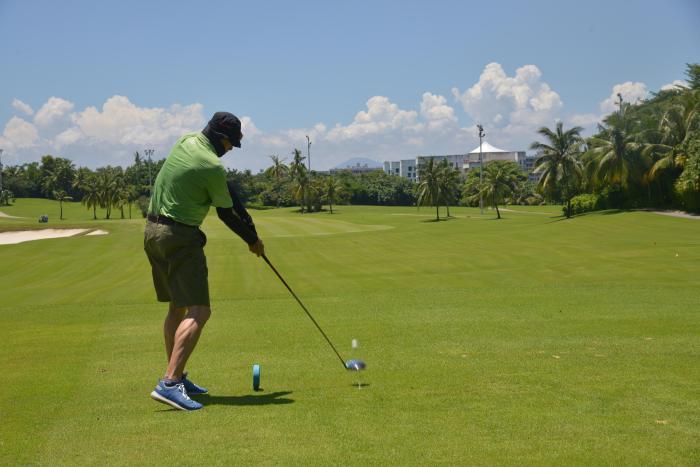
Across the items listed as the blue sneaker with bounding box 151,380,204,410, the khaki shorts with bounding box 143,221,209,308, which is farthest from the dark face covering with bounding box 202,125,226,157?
the blue sneaker with bounding box 151,380,204,410

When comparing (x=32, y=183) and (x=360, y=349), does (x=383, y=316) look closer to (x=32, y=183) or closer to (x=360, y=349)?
(x=360, y=349)

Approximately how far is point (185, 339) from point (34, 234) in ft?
191

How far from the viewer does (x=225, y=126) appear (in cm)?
672

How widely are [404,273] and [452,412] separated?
2066cm

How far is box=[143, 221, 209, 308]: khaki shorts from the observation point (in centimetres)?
652

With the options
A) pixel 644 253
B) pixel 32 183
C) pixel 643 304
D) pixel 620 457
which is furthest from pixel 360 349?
pixel 32 183

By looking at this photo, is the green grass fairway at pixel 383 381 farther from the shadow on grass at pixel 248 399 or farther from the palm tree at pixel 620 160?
the palm tree at pixel 620 160

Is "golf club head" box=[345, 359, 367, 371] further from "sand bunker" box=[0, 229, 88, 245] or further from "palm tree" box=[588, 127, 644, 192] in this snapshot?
"palm tree" box=[588, 127, 644, 192]

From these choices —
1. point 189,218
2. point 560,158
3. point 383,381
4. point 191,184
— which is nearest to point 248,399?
point 383,381

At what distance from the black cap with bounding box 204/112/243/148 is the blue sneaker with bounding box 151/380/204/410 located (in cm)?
236

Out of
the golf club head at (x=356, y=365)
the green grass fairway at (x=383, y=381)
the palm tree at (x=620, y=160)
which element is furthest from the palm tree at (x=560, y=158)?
the golf club head at (x=356, y=365)

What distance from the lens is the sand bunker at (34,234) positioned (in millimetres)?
56719

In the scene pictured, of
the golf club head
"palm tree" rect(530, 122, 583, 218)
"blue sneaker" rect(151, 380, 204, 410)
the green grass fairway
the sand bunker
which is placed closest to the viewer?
the green grass fairway

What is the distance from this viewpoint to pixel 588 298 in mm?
14406
